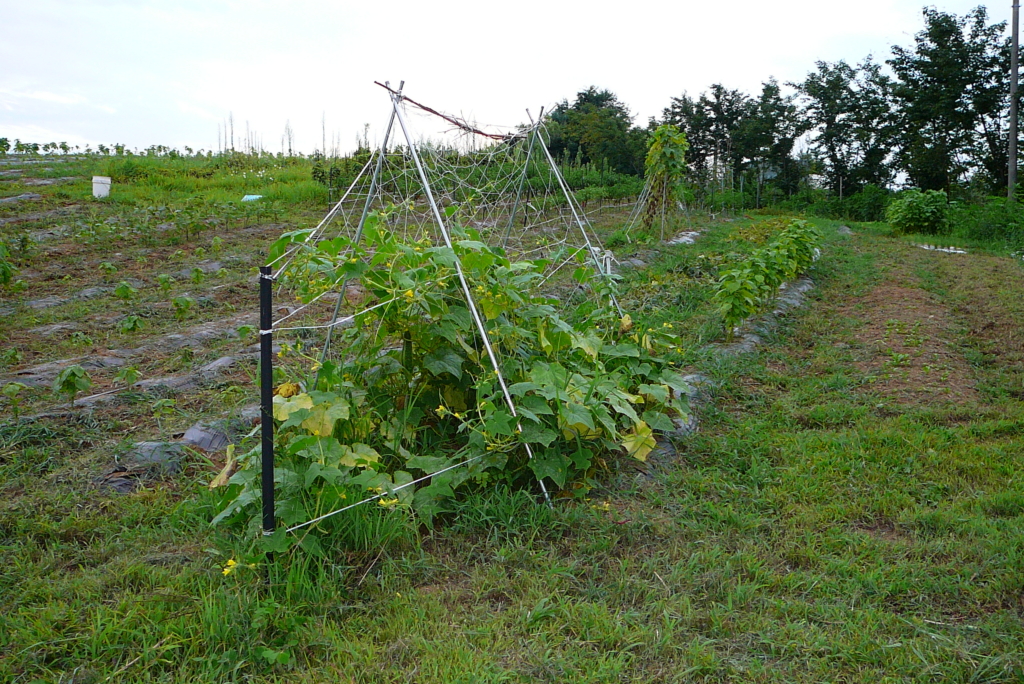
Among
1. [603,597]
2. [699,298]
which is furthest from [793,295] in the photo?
[603,597]

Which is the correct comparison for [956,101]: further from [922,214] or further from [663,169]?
[663,169]

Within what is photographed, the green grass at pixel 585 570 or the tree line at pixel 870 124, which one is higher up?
the tree line at pixel 870 124

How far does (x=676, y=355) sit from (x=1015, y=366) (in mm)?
2170

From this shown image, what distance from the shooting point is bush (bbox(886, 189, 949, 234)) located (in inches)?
521

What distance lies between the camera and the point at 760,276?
205 inches

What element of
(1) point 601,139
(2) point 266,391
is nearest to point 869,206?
(1) point 601,139

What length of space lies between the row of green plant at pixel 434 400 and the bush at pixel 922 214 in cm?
1236

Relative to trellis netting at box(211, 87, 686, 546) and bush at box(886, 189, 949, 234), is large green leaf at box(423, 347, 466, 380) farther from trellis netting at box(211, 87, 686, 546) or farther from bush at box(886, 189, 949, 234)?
bush at box(886, 189, 949, 234)

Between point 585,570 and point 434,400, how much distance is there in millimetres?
974

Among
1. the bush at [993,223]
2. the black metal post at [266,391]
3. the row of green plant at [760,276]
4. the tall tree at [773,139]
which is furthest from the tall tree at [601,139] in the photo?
the black metal post at [266,391]

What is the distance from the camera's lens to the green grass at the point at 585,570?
192 cm

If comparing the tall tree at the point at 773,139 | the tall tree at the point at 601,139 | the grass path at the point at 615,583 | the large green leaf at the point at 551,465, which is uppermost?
the tall tree at the point at 773,139

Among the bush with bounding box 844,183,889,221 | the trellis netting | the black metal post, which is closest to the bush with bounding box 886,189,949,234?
the bush with bounding box 844,183,889,221

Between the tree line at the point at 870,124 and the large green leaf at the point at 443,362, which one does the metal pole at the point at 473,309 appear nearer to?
the large green leaf at the point at 443,362
